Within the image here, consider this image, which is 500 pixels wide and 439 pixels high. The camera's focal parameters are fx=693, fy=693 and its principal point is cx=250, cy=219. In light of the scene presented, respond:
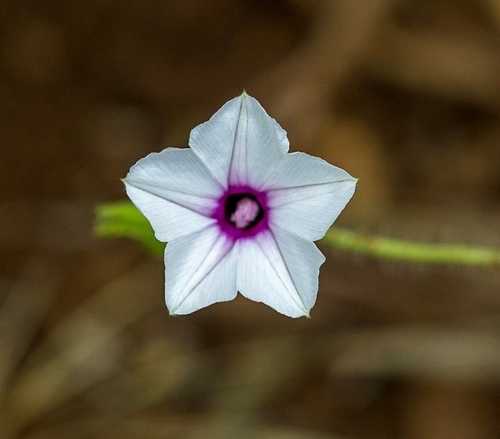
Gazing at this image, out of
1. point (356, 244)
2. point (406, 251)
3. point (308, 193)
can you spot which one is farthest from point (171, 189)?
point (406, 251)

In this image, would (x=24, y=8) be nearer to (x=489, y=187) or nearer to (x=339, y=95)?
(x=339, y=95)

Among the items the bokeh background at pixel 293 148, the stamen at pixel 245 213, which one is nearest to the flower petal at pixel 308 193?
the stamen at pixel 245 213

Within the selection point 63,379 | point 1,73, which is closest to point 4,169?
point 1,73

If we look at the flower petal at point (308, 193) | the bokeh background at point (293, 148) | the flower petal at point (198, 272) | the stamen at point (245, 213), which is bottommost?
the flower petal at point (198, 272)

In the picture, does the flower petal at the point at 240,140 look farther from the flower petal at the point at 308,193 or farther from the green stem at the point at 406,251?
the green stem at the point at 406,251

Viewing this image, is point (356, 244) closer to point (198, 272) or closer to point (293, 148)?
point (198, 272)

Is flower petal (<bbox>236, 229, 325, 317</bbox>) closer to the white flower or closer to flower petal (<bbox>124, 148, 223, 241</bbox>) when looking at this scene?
the white flower
